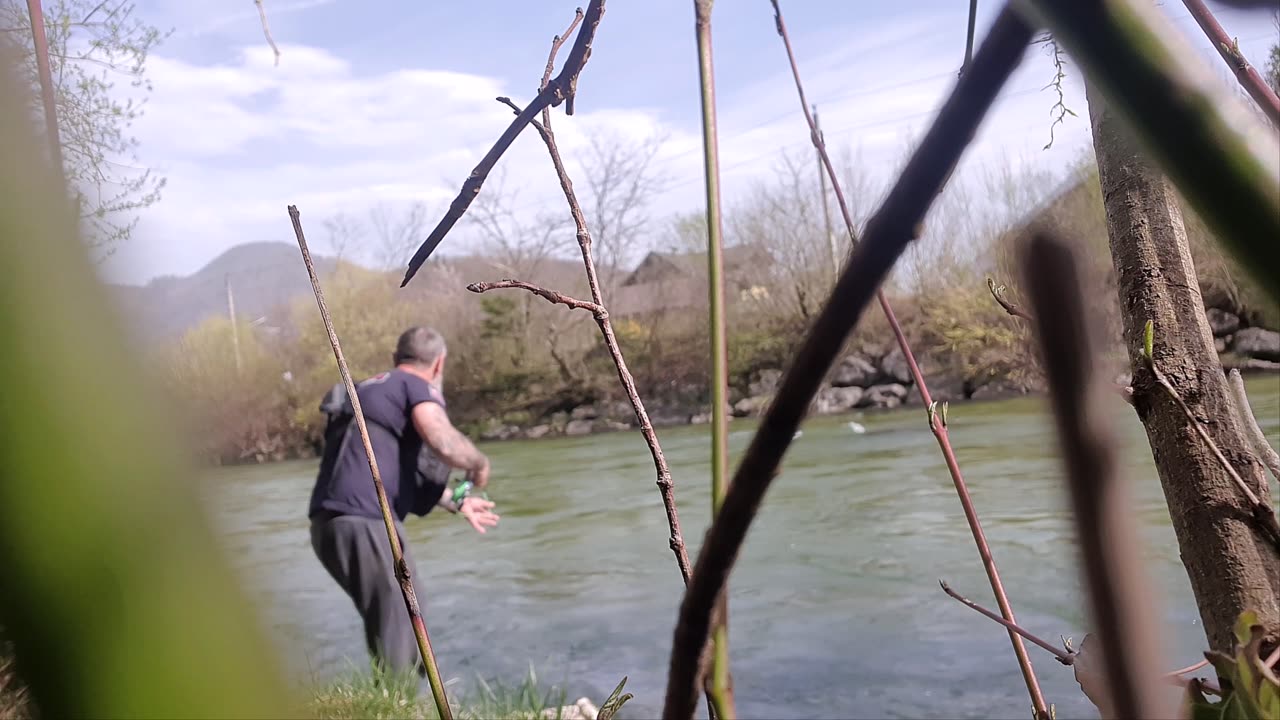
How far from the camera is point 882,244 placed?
8 centimetres

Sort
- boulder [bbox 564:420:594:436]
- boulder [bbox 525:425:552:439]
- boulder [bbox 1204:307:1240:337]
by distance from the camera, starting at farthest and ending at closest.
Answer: boulder [bbox 525:425:552:439] < boulder [bbox 564:420:594:436] < boulder [bbox 1204:307:1240:337]

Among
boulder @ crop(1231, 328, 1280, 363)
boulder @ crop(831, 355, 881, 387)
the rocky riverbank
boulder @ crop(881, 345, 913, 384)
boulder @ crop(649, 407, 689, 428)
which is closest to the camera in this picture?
boulder @ crop(1231, 328, 1280, 363)

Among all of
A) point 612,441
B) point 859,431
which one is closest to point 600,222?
point 612,441

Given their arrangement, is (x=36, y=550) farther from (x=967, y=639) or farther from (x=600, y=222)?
(x=600, y=222)

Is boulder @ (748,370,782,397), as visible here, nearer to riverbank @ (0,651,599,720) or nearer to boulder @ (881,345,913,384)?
boulder @ (881,345,913,384)

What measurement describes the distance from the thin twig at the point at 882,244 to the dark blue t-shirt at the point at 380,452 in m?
3.23

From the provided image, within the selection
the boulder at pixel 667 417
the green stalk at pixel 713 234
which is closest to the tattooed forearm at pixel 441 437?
the green stalk at pixel 713 234

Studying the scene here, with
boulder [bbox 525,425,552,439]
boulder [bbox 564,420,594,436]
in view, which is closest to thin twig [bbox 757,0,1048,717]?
boulder [bbox 564,420,594,436]

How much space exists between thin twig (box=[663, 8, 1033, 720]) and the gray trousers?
3.31m

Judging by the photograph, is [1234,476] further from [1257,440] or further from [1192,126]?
[1192,126]

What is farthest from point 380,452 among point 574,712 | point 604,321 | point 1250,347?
point 604,321

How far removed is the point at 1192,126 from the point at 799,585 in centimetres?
488

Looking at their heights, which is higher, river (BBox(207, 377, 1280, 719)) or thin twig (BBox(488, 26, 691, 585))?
thin twig (BBox(488, 26, 691, 585))

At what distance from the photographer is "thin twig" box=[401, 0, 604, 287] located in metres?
0.24
